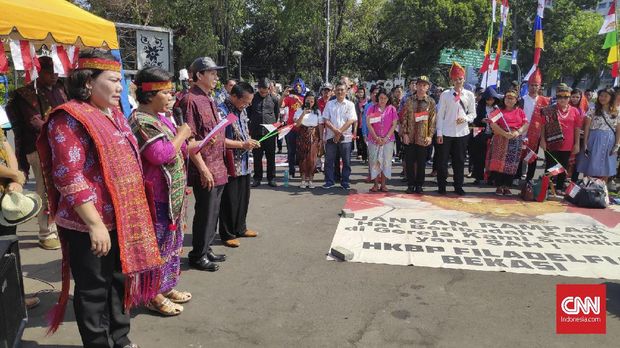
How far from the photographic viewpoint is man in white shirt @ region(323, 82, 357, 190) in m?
7.58

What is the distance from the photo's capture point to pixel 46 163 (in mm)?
2338

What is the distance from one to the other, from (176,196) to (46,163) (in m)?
0.85

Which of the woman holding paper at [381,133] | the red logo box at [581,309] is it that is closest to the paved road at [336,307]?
the red logo box at [581,309]

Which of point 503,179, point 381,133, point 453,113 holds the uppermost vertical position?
point 453,113

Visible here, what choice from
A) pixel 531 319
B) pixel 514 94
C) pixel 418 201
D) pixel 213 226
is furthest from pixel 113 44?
pixel 514 94

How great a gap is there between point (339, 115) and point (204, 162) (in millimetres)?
4044

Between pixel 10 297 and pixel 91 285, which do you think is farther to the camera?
pixel 10 297

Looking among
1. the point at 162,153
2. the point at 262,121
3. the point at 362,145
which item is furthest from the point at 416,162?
the point at 162,153

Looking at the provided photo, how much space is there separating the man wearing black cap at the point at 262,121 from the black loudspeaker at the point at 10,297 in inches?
206

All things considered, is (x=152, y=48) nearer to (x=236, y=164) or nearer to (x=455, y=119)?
(x=236, y=164)

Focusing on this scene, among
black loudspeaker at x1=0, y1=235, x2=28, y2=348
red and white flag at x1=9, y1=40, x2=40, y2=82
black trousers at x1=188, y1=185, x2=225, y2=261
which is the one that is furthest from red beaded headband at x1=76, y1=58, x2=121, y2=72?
red and white flag at x1=9, y1=40, x2=40, y2=82

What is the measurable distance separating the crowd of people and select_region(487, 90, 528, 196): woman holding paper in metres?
0.02

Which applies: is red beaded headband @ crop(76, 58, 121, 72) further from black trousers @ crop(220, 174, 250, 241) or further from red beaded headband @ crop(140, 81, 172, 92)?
black trousers @ crop(220, 174, 250, 241)

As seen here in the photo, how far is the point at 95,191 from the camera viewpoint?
230 cm
